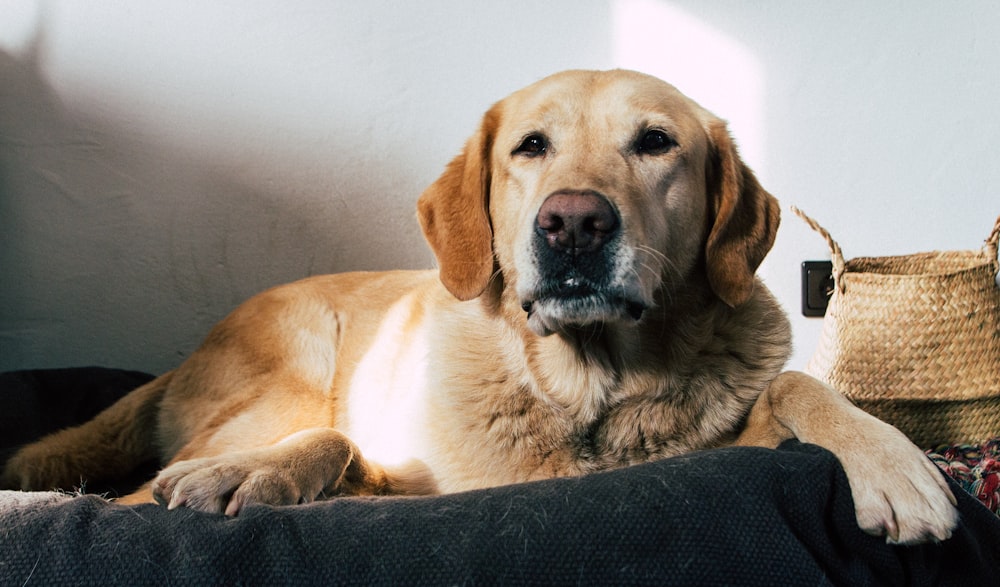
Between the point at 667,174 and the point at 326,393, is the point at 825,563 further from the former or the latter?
the point at 326,393

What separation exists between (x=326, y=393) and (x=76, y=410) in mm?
912

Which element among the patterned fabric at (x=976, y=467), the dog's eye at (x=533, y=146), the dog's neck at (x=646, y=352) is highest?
the dog's eye at (x=533, y=146)

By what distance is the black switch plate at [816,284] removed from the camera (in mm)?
3107

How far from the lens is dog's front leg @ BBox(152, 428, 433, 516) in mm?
1308

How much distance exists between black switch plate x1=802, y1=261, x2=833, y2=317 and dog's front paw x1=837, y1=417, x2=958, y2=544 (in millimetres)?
1918

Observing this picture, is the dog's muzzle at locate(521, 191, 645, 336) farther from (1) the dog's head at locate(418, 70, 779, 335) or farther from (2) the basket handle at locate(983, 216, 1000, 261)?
(2) the basket handle at locate(983, 216, 1000, 261)

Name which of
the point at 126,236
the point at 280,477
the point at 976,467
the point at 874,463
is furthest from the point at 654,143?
the point at 126,236

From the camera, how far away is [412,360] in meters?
2.10

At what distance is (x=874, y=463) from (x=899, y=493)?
0.22 ft

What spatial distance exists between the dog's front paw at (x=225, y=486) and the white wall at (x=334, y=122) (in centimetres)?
180

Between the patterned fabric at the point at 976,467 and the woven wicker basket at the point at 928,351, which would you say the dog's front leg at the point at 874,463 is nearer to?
the patterned fabric at the point at 976,467

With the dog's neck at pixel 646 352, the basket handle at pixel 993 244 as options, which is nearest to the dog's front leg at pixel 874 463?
the dog's neck at pixel 646 352

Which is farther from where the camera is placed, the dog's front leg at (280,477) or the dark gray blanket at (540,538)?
the dog's front leg at (280,477)

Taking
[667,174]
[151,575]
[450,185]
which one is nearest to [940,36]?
[667,174]
